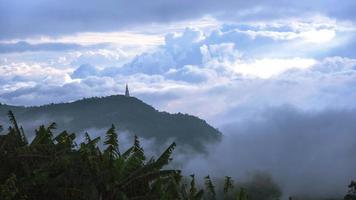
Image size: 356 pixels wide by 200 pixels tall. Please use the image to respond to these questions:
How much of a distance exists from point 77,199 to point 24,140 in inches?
294

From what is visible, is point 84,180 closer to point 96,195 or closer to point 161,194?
point 96,195

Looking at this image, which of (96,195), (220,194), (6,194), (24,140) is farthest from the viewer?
(220,194)

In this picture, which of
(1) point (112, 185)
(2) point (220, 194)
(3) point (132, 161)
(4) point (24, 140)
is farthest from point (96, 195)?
(2) point (220, 194)

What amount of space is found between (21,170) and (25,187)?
310cm

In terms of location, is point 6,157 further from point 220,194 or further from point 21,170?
point 220,194

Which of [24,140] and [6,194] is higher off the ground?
[24,140]

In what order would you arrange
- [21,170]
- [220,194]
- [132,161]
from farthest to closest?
[220,194] < [21,170] < [132,161]

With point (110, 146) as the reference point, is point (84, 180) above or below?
below

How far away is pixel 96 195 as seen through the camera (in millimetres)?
22328

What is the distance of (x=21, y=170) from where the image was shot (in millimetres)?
25766

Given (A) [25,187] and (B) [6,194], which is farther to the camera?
(A) [25,187]

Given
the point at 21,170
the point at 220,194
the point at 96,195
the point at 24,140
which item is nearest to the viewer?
the point at 96,195

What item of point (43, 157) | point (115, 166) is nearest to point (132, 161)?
point (115, 166)

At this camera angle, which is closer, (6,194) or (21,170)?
(6,194)
